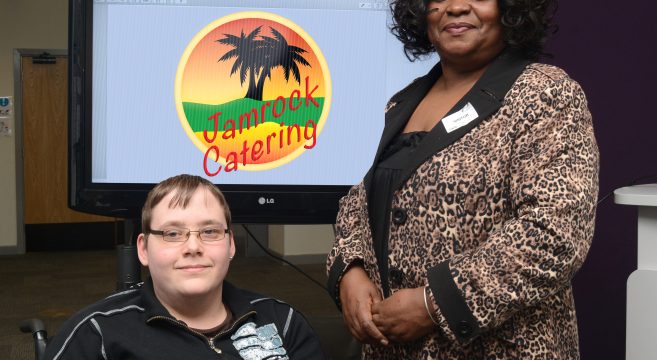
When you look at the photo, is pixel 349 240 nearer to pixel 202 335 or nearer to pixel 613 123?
pixel 202 335

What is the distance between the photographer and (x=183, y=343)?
4.59ft

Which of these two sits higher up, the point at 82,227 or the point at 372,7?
the point at 372,7

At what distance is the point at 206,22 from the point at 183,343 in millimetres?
967

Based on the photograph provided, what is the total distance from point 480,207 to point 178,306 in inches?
23.0

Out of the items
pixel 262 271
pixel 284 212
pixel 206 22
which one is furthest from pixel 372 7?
pixel 262 271

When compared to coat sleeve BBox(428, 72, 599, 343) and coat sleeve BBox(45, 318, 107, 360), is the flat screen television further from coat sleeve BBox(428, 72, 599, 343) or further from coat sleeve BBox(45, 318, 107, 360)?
coat sleeve BBox(428, 72, 599, 343)

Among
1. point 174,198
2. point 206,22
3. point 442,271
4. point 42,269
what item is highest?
point 206,22

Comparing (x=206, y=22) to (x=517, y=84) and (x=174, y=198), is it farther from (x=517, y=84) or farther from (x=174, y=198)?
(x=517, y=84)

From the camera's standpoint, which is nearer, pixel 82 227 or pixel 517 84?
pixel 517 84

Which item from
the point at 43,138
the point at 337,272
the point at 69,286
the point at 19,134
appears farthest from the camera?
the point at 43,138

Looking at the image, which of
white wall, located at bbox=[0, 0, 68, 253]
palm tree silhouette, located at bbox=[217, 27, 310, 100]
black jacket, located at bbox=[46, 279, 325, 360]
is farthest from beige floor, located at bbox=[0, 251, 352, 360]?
black jacket, located at bbox=[46, 279, 325, 360]

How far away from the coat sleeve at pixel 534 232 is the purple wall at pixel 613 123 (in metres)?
1.70

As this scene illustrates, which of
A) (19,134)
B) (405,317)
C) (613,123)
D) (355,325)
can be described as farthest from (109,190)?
(19,134)

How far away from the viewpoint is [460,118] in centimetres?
142
